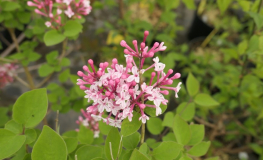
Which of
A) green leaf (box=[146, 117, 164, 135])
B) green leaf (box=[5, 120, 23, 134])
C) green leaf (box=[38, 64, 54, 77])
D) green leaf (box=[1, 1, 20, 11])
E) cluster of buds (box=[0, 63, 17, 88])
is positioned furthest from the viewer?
cluster of buds (box=[0, 63, 17, 88])

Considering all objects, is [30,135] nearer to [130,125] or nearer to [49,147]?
[49,147]

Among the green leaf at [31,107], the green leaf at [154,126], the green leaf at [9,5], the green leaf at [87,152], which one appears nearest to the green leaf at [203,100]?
the green leaf at [154,126]

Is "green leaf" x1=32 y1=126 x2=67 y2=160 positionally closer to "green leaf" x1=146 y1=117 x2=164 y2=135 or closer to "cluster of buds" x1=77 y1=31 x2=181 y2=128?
"cluster of buds" x1=77 y1=31 x2=181 y2=128

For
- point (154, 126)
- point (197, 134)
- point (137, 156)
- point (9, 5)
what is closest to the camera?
point (137, 156)

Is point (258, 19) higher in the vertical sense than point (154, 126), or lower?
higher

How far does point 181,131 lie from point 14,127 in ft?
1.34

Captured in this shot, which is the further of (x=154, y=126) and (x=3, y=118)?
(x=3, y=118)

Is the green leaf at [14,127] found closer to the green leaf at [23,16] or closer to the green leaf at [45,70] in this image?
the green leaf at [45,70]

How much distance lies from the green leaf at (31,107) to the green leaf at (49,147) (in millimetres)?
90

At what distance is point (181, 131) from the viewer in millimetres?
588

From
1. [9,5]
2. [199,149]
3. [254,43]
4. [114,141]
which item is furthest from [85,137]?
[254,43]

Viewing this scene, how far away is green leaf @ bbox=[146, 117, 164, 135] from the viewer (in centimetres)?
75

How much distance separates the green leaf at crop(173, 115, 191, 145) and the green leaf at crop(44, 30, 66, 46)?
→ 45 cm

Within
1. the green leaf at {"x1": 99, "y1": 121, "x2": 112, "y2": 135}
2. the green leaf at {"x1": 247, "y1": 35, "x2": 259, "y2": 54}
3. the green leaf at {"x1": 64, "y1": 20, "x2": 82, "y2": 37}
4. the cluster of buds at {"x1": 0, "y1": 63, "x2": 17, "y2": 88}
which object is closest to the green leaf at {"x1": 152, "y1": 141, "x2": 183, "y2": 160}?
the green leaf at {"x1": 99, "y1": 121, "x2": 112, "y2": 135}
